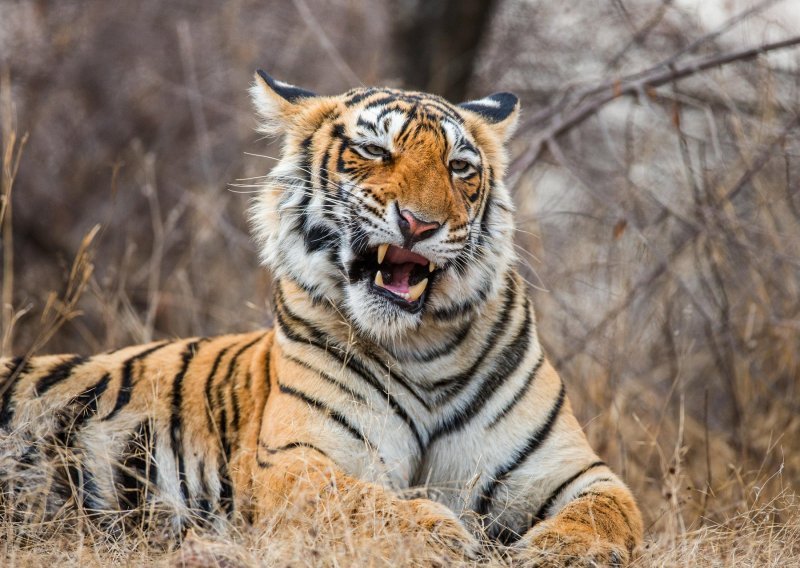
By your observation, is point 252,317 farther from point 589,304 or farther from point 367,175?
point 367,175

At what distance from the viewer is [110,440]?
346 centimetres

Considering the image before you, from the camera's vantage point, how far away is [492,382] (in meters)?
3.15

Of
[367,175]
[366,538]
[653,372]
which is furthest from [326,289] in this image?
[653,372]

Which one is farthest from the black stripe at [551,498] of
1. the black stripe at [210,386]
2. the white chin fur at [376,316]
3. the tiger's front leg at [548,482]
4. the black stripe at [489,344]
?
the black stripe at [210,386]

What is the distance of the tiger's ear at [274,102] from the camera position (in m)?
3.44

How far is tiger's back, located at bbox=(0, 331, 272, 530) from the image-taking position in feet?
10.8

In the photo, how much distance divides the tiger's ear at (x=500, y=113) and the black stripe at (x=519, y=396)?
0.86m

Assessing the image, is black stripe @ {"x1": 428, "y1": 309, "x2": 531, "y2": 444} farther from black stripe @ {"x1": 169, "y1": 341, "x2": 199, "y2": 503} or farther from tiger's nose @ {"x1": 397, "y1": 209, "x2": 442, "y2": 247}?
black stripe @ {"x1": 169, "y1": 341, "x2": 199, "y2": 503}

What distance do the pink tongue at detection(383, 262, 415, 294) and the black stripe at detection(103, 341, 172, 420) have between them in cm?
116

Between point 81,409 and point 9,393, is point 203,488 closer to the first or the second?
point 81,409

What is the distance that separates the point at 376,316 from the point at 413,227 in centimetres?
32

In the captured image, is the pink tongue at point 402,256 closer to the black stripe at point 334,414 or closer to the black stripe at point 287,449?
the black stripe at point 334,414

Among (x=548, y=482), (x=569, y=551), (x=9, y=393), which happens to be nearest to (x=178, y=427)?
(x=9, y=393)

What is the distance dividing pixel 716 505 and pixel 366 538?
201 cm
